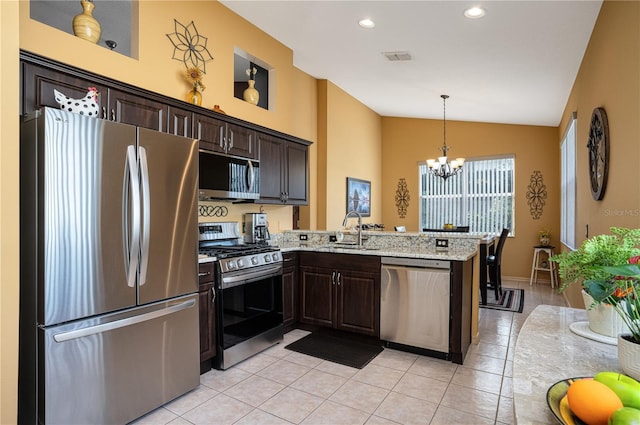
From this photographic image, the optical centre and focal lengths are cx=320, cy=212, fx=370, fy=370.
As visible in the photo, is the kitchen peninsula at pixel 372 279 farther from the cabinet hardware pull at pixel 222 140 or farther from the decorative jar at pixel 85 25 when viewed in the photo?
the decorative jar at pixel 85 25

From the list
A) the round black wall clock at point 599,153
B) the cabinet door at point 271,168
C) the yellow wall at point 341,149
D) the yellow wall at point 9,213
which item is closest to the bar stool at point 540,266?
the yellow wall at point 341,149

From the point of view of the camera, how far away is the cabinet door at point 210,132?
3.16 metres

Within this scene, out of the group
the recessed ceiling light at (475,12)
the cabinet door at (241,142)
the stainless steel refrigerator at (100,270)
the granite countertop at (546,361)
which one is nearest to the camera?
the granite countertop at (546,361)

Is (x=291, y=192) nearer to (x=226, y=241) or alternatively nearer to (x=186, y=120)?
(x=226, y=241)

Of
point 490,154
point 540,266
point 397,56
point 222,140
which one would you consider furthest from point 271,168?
point 540,266

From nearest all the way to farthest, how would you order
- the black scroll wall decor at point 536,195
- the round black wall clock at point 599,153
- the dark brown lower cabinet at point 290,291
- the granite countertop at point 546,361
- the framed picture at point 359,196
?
the granite countertop at point 546,361
the round black wall clock at point 599,153
the dark brown lower cabinet at point 290,291
the framed picture at point 359,196
the black scroll wall decor at point 536,195

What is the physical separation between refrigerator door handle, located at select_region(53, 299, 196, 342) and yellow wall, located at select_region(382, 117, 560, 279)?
6.35 meters

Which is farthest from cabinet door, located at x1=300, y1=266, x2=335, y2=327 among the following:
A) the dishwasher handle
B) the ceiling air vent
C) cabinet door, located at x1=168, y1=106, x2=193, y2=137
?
the ceiling air vent

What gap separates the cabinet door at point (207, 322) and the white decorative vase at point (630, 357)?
2.54m

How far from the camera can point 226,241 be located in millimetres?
3779

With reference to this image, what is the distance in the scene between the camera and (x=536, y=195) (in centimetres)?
690

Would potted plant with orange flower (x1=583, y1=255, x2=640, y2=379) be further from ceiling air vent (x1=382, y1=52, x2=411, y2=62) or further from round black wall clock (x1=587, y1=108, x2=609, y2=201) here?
ceiling air vent (x1=382, y1=52, x2=411, y2=62)

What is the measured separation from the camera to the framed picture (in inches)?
265

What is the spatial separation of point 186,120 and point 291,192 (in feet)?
5.38
